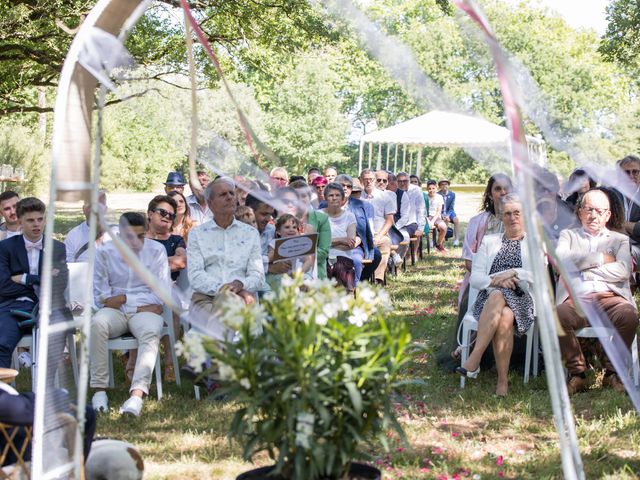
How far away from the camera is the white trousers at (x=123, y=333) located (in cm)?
598

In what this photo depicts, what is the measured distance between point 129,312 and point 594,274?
3.51 meters

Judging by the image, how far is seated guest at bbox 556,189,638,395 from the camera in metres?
6.14

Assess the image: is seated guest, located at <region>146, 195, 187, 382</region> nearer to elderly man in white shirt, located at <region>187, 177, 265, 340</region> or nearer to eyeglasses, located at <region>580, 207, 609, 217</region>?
elderly man in white shirt, located at <region>187, 177, 265, 340</region>

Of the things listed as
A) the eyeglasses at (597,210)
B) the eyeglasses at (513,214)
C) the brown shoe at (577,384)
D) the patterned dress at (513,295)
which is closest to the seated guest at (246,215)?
the patterned dress at (513,295)

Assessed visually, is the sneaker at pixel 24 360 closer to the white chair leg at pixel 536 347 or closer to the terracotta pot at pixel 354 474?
the white chair leg at pixel 536 347

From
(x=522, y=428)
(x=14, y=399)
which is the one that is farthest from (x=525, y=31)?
(x=14, y=399)

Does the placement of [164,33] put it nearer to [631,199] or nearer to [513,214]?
[631,199]

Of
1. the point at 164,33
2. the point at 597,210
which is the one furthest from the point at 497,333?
the point at 164,33

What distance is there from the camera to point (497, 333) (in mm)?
6258

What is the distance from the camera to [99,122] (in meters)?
3.27

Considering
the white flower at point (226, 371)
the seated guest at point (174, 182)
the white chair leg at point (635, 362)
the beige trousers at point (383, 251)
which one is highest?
the seated guest at point (174, 182)

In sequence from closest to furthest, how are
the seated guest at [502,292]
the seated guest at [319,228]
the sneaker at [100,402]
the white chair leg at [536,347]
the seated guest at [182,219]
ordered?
the sneaker at [100,402], the seated guest at [502,292], the white chair leg at [536,347], the seated guest at [319,228], the seated guest at [182,219]

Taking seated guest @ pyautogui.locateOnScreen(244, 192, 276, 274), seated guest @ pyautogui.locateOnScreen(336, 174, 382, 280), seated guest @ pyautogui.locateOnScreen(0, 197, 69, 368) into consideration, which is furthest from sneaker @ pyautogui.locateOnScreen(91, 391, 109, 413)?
seated guest @ pyautogui.locateOnScreen(336, 174, 382, 280)

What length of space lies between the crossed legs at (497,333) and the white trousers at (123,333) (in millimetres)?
2357
